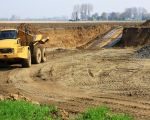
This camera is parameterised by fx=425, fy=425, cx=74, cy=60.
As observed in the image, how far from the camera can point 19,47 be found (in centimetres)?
2178

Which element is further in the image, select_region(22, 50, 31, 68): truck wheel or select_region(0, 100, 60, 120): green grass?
select_region(22, 50, 31, 68): truck wheel

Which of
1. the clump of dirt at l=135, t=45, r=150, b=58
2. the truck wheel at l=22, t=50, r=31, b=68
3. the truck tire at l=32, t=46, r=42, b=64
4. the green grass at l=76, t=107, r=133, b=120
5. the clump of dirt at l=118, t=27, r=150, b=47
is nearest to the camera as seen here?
the green grass at l=76, t=107, r=133, b=120

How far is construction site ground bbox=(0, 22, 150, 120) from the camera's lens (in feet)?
43.8

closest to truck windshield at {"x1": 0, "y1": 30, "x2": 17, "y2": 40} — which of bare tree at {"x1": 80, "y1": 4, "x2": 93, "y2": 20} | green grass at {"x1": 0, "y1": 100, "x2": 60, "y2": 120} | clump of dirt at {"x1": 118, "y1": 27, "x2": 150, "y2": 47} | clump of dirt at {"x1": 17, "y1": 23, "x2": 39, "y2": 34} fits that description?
clump of dirt at {"x1": 17, "y1": 23, "x2": 39, "y2": 34}

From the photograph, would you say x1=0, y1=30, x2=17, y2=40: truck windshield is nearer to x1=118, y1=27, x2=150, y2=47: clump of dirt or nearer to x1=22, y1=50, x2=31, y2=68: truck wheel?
x1=22, y1=50, x2=31, y2=68: truck wheel

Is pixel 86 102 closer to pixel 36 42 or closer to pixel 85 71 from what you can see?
pixel 85 71

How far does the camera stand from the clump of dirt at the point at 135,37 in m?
36.3

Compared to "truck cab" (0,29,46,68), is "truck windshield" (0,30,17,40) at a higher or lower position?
higher

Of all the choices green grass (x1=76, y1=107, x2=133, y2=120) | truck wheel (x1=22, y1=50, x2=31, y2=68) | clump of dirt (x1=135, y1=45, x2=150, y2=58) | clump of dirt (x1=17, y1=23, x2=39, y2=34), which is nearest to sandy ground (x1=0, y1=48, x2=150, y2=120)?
truck wheel (x1=22, y1=50, x2=31, y2=68)

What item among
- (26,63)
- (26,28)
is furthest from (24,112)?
(26,28)

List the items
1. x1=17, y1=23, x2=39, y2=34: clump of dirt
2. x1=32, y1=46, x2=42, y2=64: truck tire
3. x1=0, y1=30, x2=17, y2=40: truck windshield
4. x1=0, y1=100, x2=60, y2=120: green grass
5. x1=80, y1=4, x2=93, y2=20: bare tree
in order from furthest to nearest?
x1=80, y1=4, x2=93, y2=20: bare tree → x1=17, y1=23, x2=39, y2=34: clump of dirt → x1=32, y1=46, x2=42, y2=64: truck tire → x1=0, y1=30, x2=17, y2=40: truck windshield → x1=0, y1=100, x2=60, y2=120: green grass

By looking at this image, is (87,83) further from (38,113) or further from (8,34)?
(8,34)

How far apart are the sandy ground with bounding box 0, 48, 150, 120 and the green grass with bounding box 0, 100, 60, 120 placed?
3.75 feet

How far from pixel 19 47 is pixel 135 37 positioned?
57.5 feet
